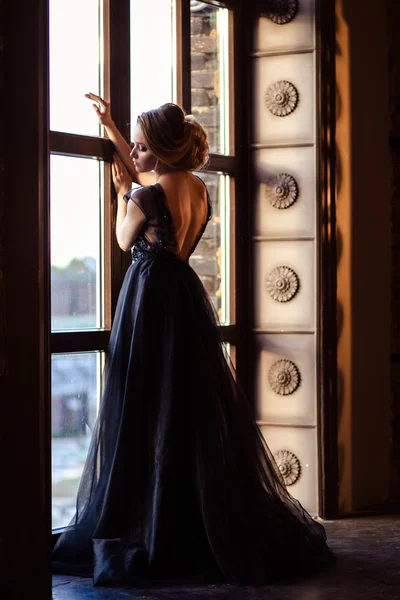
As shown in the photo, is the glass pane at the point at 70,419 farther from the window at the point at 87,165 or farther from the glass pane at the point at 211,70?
the glass pane at the point at 211,70

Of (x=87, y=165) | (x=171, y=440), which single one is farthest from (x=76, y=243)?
(x=171, y=440)

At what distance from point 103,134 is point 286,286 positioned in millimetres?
1126

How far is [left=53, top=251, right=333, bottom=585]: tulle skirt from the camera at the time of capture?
3.35 meters

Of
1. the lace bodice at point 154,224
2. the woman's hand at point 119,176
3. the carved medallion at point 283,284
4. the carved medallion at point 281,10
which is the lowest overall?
the carved medallion at point 283,284

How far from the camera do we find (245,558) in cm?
334

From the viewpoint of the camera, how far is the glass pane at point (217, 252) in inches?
172

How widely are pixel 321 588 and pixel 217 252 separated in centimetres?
166

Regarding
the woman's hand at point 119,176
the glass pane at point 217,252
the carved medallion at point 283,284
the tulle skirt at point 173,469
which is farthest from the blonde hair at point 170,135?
the carved medallion at point 283,284

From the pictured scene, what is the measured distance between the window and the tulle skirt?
183 millimetres

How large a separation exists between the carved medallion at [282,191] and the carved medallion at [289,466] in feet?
3.56

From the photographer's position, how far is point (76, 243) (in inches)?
146

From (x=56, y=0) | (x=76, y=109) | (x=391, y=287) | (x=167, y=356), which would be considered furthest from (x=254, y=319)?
(x=56, y=0)

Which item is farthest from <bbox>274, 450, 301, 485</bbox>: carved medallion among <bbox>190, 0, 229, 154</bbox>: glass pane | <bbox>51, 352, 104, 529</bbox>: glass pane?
<bbox>190, 0, 229, 154</bbox>: glass pane

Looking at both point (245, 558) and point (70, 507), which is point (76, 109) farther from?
point (245, 558)
